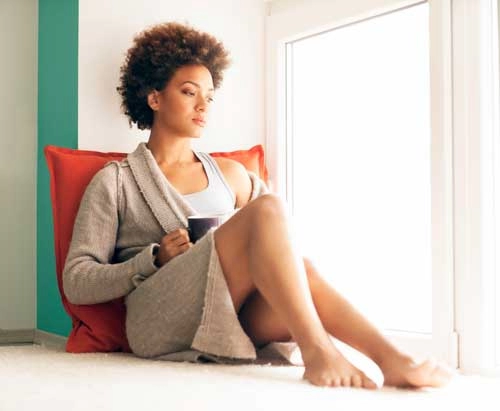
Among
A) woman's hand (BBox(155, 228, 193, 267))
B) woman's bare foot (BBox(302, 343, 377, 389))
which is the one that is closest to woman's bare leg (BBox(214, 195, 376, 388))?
woman's bare foot (BBox(302, 343, 377, 389))

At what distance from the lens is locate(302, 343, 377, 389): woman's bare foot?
1673 millimetres

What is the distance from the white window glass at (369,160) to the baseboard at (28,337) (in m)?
0.93

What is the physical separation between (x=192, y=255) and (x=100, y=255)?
1.25 ft

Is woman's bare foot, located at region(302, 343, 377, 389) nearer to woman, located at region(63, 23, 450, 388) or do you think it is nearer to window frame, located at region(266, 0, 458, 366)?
woman, located at region(63, 23, 450, 388)

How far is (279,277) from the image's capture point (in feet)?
5.92

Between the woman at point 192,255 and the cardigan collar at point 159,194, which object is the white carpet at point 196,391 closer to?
the woman at point 192,255

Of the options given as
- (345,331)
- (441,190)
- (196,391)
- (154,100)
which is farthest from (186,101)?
(196,391)

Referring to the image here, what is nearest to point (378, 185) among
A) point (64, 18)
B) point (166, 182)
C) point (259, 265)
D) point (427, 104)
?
point (427, 104)

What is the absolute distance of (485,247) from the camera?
214 cm

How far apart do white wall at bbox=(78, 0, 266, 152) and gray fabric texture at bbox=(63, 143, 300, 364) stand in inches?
13.6

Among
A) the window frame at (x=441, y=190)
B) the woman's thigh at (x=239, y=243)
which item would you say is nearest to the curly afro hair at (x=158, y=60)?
the window frame at (x=441, y=190)

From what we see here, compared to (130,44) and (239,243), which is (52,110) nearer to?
(130,44)

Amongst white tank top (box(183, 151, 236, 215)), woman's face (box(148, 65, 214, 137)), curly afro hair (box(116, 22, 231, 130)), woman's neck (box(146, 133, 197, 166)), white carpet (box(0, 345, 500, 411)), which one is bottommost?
white carpet (box(0, 345, 500, 411))

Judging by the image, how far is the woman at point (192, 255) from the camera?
1785mm
